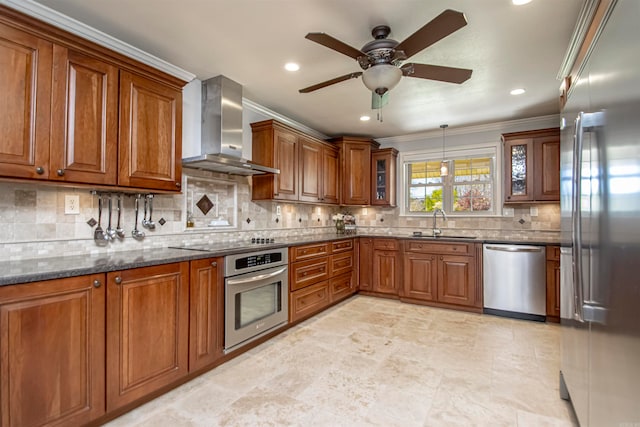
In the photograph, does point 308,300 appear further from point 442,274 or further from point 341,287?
point 442,274

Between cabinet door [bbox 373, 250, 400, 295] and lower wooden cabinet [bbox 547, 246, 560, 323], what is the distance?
1.77 meters

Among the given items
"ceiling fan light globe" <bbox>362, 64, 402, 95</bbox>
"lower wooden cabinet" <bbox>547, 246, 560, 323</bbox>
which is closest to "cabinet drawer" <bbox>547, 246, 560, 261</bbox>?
"lower wooden cabinet" <bbox>547, 246, 560, 323</bbox>

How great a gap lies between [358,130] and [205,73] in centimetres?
261

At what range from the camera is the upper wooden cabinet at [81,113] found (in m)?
1.72

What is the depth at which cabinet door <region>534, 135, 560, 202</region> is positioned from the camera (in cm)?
388

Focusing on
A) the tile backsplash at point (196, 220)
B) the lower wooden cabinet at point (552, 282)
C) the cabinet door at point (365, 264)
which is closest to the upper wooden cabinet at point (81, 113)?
the tile backsplash at point (196, 220)

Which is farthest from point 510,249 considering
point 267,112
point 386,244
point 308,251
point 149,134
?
point 149,134

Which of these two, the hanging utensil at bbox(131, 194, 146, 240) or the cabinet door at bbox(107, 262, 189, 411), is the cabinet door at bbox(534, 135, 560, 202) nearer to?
the cabinet door at bbox(107, 262, 189, 411)

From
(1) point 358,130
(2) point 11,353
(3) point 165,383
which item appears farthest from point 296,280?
(1) point 358,130

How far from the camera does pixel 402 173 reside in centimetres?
524

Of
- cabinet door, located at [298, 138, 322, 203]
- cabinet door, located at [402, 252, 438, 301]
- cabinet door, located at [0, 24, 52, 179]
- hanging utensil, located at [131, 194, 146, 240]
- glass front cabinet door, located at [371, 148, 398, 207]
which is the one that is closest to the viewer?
cabinet door, located at [0, 24, 52, 179]

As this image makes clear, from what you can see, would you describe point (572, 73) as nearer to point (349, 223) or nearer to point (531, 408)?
point (531, 408)

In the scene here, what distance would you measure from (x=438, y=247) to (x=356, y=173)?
166 centimetres

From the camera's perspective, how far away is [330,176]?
15.6ft
